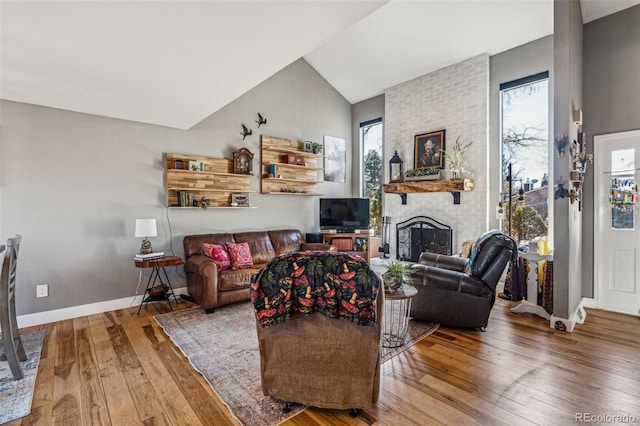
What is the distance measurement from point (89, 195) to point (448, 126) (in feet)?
17.6

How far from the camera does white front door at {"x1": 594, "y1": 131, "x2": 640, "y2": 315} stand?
11.7 feet

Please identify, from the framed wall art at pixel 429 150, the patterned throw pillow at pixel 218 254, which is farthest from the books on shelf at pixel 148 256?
the framed wall art at pixel 429 150

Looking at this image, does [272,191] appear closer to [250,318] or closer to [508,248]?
[250,318]

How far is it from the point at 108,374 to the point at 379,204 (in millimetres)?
5202

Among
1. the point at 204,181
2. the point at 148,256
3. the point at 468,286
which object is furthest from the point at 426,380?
the point at 204,181

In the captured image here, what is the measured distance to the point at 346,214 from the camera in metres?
5.88

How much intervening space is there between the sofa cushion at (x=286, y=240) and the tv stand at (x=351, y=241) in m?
0.60

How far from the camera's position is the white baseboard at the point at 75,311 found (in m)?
3.34

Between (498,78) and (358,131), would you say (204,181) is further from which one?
(498,78)

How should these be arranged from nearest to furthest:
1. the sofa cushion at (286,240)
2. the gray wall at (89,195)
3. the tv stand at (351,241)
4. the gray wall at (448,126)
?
1. the gray wall at (89,195)
2. the gray wall at (448,126)
3. the sofa cushion at (286,240)
4. the tv stand at (351,241)

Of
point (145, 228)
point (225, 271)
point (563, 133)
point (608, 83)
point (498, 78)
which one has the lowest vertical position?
point (225, 271)

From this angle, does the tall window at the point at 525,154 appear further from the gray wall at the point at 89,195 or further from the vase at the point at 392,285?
the gray wall at the point at 89,195

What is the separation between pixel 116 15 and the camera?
6.31 ft

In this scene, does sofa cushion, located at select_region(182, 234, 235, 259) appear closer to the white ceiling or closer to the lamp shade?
the lamp shade
